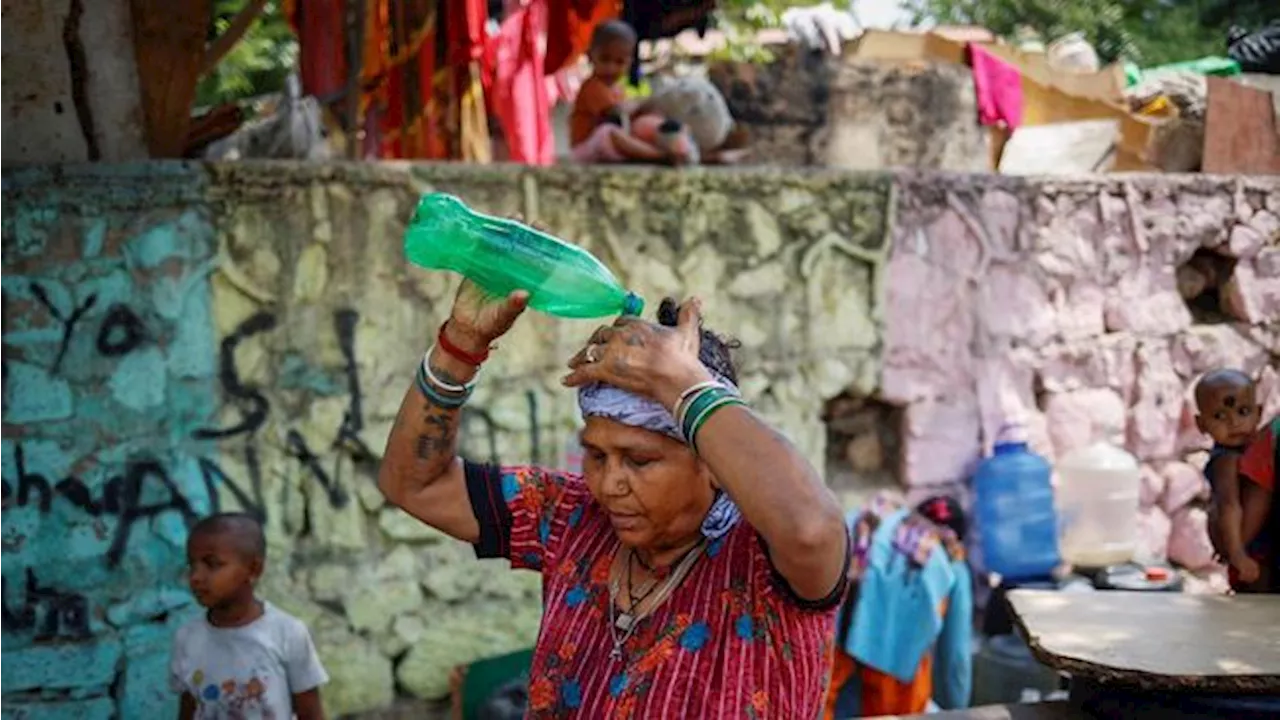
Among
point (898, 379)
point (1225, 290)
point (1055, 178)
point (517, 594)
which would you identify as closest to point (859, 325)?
point (898, 379)

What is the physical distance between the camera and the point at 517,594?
4.44 metres

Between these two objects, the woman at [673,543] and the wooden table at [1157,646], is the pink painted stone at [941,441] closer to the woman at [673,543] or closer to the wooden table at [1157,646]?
the wooden table at [1157,646]

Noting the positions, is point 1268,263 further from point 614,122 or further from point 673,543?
point 673,543

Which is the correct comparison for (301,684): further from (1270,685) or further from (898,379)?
(898,379)

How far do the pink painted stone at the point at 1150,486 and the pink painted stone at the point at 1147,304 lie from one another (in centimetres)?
64

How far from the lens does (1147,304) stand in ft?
19.3

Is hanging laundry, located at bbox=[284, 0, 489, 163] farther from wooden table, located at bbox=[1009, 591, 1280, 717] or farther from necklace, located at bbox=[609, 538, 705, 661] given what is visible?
necklace, located at bbox=[609, 538, 705, 661]

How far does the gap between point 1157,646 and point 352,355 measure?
258 cm

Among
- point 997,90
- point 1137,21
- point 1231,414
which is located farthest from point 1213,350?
point 1137,21

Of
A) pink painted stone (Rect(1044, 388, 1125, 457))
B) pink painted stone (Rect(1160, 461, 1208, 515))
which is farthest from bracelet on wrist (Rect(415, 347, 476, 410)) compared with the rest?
pink painted stone (Rect(1160, 461, 1208, 515))

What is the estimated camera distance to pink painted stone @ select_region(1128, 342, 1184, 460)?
586 cm

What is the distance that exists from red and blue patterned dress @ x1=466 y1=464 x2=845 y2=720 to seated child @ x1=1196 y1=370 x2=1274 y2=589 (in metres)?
2.22

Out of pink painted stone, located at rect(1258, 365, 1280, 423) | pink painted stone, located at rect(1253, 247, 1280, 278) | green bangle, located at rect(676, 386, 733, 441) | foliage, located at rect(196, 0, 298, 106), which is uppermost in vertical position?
foliage, located at rect(196, 0, 298, 106)

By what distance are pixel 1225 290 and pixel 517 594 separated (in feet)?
12.6
